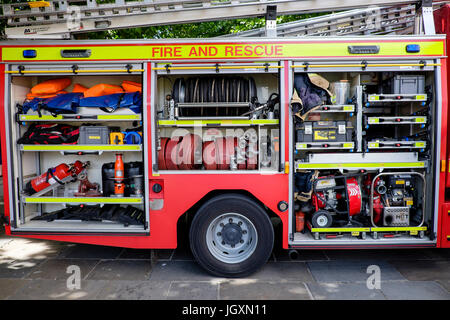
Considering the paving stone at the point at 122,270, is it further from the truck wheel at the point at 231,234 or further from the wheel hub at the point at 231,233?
the wheel hub at the point at 231,233

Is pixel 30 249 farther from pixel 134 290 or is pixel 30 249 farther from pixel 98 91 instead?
pixel 98 91

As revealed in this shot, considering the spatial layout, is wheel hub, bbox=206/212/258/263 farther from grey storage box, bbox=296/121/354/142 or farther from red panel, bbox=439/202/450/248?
red panel, bbox=439/202/450/248

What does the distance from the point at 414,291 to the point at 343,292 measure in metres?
0.86

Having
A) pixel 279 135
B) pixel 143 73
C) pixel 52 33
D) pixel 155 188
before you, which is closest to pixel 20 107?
pixel 52 33

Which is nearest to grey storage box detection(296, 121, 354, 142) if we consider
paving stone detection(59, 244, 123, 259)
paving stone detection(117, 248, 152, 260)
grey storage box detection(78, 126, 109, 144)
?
grey storage box detection(78, 126, 109, 144)

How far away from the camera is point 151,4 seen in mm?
4422

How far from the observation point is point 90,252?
497 cm

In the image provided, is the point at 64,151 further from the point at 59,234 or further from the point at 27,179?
the point at 59,234

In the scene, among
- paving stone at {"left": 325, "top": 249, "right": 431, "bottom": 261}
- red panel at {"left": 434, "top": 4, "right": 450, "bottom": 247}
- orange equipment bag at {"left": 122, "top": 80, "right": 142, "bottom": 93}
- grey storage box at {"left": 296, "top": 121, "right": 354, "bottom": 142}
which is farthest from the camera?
paving stone at {"left": 325, "top": 249, "right": 431, "bottom": 261}

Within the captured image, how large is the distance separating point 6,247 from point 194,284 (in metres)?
3.54

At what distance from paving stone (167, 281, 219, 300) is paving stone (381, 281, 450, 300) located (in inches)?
80.5

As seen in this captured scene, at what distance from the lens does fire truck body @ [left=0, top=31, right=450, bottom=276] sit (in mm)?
3955

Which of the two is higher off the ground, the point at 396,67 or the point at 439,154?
the point at 396,67

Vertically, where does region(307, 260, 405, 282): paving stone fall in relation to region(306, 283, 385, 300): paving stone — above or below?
above
